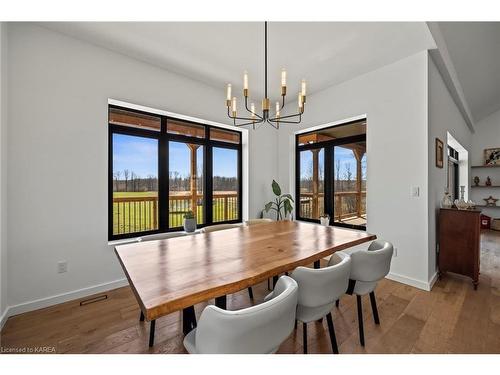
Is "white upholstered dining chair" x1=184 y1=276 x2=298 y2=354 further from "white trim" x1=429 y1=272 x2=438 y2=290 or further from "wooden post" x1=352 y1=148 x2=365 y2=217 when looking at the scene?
"wooden post" x1=352 y1=148 x2=365 y2=217

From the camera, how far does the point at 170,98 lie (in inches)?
118

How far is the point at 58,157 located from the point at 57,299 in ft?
4.75

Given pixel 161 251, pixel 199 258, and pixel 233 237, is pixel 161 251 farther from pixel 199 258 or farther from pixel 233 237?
pixel 233 237

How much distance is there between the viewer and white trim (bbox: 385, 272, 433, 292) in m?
2.51

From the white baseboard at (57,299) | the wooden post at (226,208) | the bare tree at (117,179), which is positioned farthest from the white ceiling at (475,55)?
the white baseboard at (57,299)

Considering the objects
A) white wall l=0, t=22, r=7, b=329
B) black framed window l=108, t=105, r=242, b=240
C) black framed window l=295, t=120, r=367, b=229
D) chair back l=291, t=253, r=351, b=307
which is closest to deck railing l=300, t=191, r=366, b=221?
black framed window l=295, t=120, r=367, b=229

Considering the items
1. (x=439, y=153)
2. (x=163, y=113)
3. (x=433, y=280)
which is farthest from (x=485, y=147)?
(x=163, y=113)

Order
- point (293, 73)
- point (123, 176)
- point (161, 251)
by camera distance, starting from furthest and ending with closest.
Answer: point (293, 73) → point (123, 176) → point (161, 251)

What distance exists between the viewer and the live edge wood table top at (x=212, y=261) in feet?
3.12

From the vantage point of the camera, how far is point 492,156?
5.76 meters

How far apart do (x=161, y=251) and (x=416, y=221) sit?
283 cm

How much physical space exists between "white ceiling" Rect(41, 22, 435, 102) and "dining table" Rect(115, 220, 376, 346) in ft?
6.66

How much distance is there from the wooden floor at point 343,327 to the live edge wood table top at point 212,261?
0.72m
